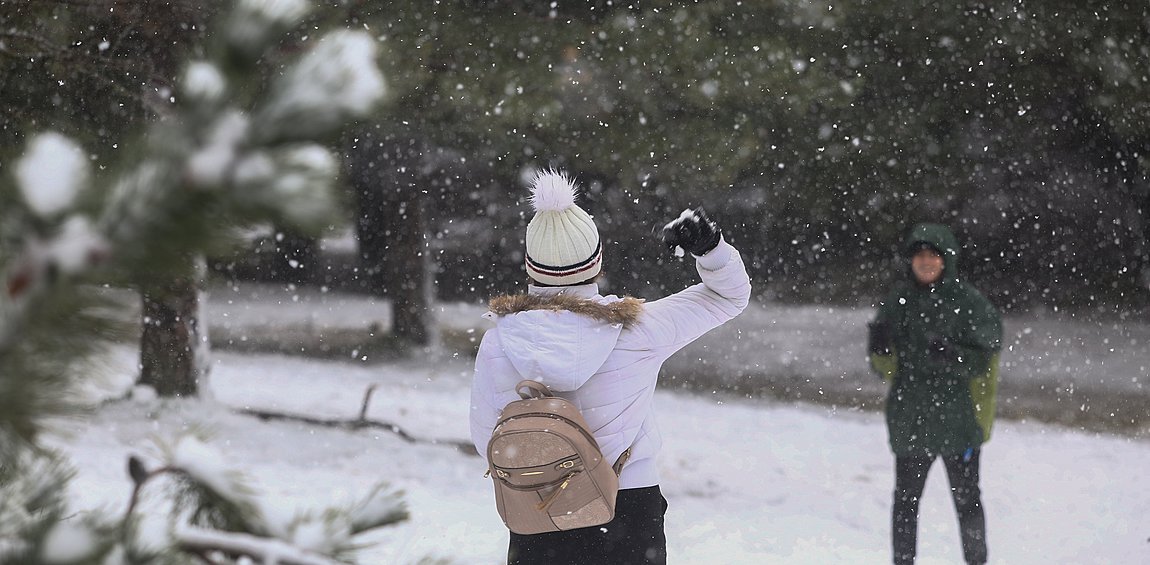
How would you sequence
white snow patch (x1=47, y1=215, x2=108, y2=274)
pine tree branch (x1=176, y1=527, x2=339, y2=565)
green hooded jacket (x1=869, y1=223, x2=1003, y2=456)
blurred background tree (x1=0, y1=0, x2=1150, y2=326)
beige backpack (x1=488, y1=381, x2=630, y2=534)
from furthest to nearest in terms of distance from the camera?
blurred background tree (x1=0, y1=0, x2=1150, y2=326), green hooded jacket (x1=869, y1=223, x2=1003, y2=456), beige backpack (x1=488, y1=381, x2=630, y2=534), pine tree branch (x1=176, y1=527, x2=339, y2=565), white snow patch (x1=47, y1=215, x2=108, y2=274)

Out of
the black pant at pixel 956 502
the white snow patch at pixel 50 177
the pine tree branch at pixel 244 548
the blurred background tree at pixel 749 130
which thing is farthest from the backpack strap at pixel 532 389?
the blurred background tree at pixel 749 130

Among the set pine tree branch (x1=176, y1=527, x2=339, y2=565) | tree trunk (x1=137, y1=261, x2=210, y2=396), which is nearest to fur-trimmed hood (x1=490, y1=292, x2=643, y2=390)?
pine tree branch (x1=176, y1=527, x2=339, y2=565)

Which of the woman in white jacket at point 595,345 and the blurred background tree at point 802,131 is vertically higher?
the blurred background tree at point 802,131

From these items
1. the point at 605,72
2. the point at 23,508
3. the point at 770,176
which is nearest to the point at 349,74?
the point at 23,508

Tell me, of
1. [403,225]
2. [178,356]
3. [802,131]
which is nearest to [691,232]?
[178,356]

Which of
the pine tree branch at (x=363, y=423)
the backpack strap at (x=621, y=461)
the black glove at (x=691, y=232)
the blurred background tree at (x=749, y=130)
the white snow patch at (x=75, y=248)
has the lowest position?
the white snow patch at (x=75, y=248)

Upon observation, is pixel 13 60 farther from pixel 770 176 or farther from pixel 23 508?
pixel 770 176

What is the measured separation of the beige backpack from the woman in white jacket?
0.29ft

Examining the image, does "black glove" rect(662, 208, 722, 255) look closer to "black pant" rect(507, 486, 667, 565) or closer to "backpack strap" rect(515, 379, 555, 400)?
"backpack strap" rect(515, 379, 555, 400)

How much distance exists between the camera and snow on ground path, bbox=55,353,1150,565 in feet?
18.3

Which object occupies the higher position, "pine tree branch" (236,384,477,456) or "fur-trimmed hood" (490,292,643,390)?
"pine tree branch" (236,384,477,456)

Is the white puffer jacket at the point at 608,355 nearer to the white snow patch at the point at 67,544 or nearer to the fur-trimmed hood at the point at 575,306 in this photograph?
the fur-trimmed hood at the point at 575,306

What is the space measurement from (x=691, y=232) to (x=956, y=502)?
262cm

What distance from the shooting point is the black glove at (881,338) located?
15.1ft
